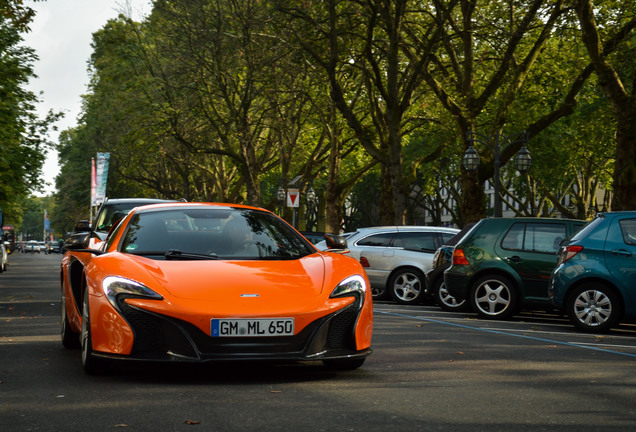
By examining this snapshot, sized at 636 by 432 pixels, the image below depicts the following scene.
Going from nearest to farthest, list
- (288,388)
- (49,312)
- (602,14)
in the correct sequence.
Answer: (288,388) < (49,312) < (602,14)

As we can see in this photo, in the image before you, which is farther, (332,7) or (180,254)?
(332,7)

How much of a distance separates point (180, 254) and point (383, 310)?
9580mm

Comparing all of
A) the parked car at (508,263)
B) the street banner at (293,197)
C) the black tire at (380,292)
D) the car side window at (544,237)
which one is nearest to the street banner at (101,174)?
the street banner at (293,197)

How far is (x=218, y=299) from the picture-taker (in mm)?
7383

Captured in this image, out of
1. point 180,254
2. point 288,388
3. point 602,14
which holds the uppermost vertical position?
point 602,14

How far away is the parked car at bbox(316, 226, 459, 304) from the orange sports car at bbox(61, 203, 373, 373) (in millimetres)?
11737

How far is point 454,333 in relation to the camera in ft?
40.9

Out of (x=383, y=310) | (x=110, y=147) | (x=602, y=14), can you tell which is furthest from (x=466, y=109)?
(x=110, y=147)

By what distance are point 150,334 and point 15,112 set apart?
27.5 meters

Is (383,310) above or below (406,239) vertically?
below

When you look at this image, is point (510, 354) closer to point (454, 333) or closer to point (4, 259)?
point (454, 333)

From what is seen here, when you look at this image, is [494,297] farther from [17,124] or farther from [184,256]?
[17,124]

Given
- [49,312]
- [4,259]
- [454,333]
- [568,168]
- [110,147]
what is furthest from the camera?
→ [110,147]

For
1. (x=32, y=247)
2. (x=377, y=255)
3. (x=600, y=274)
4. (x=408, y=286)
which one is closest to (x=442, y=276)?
(x=408, y=286)
